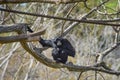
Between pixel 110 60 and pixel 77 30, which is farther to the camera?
pixel 77 30

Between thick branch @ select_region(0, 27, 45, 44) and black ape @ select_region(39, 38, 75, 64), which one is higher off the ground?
thick branch @ select_region(0, 27, 45, 44)

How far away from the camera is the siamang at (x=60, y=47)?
2.82 ft

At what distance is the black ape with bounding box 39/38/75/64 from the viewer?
2.82ft

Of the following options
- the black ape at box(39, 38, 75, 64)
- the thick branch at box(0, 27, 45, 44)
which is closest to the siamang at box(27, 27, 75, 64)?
the black ape at box(39, 38, 75, 64)

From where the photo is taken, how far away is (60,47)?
87 centimetres

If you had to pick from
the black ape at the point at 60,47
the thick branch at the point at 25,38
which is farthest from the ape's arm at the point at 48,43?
the thick branch at the point at 25,38

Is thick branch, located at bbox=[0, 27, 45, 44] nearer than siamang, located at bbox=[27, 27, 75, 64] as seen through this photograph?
Yes

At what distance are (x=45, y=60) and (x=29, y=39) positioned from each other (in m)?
0.30

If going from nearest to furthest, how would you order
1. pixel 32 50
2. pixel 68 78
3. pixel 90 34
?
pixel 32 50, pixel 68 78, pixel 90 34

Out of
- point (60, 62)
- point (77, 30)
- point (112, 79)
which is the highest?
point (60, 62)

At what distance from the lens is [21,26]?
739 millimetres

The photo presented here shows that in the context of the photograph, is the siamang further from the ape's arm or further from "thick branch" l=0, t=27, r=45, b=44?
"thick branch" l=0, t=27, r=45, b=44

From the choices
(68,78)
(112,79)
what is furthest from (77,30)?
(68,78)

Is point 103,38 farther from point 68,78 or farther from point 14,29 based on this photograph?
point 14,29
